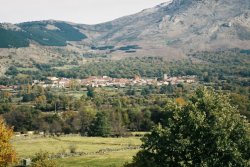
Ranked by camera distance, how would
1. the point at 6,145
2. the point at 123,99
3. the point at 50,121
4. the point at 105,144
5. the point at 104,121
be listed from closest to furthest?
the point at 6,145, the point at 105,144, the point at 104,121, the point at 50,121, the point at 123,99

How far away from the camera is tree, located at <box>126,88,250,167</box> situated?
41312 mm

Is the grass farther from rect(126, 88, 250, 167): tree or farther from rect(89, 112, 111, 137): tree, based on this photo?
rect(89, 112, 111, 137): tree

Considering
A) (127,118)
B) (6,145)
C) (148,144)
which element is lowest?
(127,118)

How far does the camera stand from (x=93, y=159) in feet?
295

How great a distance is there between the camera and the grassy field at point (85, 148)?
8625 centimetres

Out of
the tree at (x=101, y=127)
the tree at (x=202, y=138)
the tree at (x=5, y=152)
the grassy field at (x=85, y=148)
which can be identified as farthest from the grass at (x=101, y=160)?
the tree at (x=101, y=127)

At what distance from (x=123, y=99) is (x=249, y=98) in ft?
167

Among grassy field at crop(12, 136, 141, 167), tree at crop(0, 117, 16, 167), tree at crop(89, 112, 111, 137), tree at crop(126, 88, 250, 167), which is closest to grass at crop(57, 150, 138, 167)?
grassy field at crop(12, 136, 141, 167)

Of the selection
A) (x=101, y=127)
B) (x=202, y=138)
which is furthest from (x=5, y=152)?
(x=101, y=127)

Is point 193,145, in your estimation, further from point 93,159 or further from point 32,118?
point 32,118

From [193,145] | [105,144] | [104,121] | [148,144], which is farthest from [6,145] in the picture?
[104,121]

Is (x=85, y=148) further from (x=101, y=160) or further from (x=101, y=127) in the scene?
(x=101, y=127)

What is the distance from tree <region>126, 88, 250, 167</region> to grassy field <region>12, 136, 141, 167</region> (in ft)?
123

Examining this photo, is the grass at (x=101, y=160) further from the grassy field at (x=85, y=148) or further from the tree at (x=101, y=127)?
the tree at (x=101, y=127)
